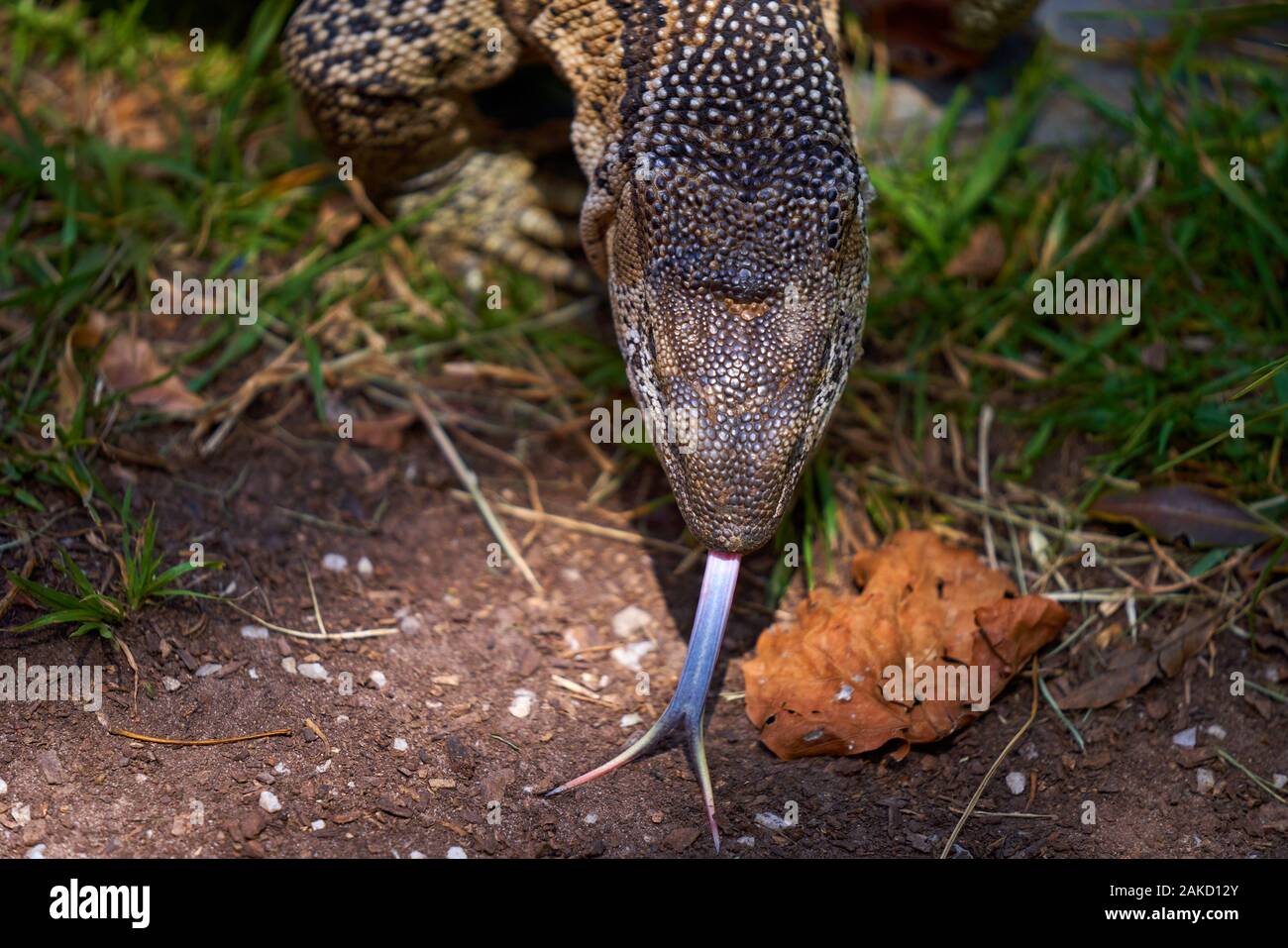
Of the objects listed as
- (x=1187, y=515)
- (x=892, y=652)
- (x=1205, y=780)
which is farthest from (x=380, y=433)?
(x=1205, y=780)

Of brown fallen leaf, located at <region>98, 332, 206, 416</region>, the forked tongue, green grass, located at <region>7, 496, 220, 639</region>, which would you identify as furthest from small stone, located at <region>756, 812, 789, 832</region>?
brown fallen leaf, located at <region>98, 332, 206, 416</region>

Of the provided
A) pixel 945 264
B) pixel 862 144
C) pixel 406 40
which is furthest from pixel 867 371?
pixel 406 40

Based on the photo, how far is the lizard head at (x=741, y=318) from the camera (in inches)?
119

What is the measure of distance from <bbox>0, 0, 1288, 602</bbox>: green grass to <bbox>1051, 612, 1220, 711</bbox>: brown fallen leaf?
0.56 meters

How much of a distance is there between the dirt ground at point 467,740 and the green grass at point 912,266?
22.7 inches

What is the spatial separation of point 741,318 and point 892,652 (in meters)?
1.14

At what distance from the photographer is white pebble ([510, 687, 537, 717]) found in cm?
348

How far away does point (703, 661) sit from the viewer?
3086mm

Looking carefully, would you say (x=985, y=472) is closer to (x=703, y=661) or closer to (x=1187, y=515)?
(x=1187, y=515)

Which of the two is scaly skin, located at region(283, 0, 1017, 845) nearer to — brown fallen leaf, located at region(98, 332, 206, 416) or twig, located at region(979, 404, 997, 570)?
twig, located at region(979, 404, 997, 570)

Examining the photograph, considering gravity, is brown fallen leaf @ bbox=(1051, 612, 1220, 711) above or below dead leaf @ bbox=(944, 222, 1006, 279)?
below

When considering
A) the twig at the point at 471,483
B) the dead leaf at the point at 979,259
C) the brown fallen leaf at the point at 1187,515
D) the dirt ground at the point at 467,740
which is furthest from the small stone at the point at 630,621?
the dead leaf at the point at 979,259

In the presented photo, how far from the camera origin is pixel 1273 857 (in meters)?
3.20

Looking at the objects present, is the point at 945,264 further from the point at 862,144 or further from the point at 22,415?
the point at 22,415
